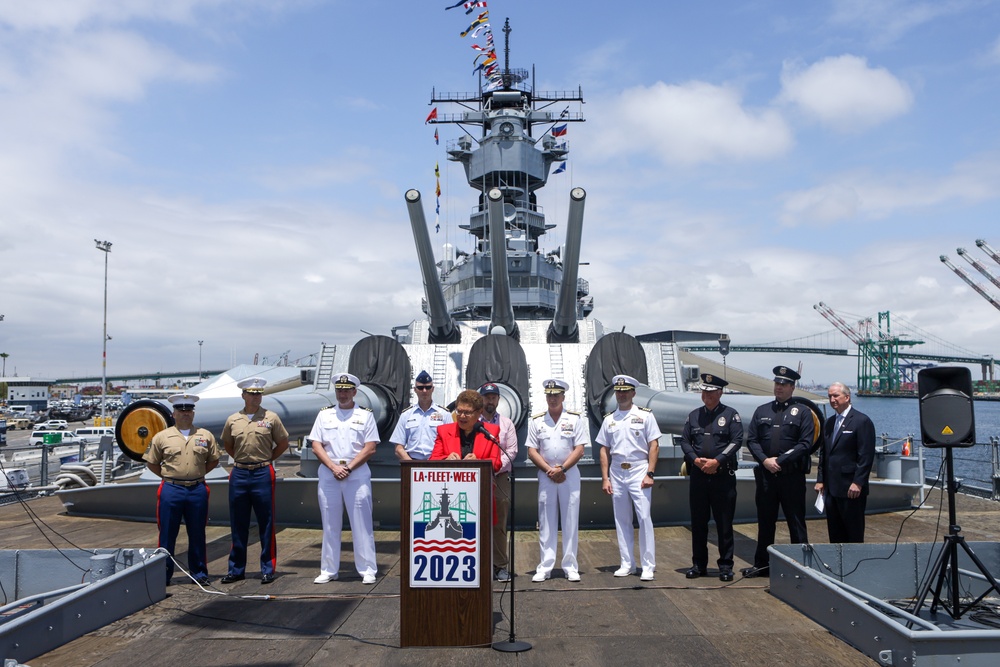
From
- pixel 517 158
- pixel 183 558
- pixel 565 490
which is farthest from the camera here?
pixel 517 158

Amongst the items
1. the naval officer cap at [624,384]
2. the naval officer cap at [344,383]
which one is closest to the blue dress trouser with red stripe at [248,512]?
the naval officer cap at [344,383]

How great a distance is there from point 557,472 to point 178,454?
247 cm

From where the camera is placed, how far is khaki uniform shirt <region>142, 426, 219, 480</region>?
5.01 metres

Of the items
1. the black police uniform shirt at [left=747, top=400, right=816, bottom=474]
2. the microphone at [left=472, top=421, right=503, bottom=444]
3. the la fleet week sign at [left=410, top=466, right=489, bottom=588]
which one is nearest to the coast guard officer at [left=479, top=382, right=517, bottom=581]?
the microphone at [left=472, top=421, right=503, bottom=444]

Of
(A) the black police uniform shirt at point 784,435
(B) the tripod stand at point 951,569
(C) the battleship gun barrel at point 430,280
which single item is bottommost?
(B) the tripod stand at point 951,569

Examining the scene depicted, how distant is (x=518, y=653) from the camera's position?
11.7 ft

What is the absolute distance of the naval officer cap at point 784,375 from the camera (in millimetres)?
5250

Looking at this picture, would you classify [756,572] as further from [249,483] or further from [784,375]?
[249,483]

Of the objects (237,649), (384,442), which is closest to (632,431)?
(237,649)

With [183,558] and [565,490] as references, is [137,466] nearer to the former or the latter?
[183,558]

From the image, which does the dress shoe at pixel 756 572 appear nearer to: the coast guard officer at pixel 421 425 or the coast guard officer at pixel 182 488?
the coast guard officer at pixel 421 425

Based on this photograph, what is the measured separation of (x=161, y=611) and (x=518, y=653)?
211 cm

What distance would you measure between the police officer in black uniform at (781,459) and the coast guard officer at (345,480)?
251cm

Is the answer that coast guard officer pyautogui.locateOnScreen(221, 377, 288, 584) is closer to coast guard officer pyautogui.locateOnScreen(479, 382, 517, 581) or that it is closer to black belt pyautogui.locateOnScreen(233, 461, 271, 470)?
black belt pyautogui.locateOnScreen(233, 461, 271, 470)
